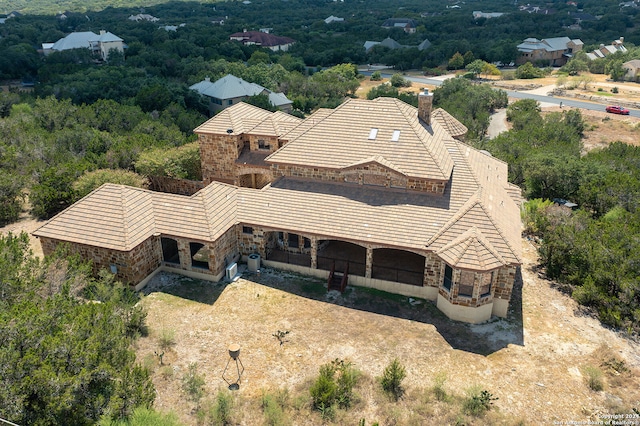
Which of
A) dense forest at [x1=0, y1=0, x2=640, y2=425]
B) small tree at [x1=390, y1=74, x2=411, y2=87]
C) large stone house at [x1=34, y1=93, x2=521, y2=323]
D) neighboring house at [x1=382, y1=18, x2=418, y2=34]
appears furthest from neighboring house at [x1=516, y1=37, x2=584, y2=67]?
large stone house at [x1=34, y1=93, x2=521, y2=323]

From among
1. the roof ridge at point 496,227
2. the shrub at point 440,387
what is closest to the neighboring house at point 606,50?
the roof ridge at point 496,227

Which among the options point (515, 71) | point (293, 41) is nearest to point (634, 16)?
point (515, 71)

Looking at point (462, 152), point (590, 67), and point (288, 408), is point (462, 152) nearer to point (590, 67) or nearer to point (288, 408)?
point (288, 408)

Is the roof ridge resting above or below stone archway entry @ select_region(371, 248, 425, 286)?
above

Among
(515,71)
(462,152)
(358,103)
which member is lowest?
(515,71)

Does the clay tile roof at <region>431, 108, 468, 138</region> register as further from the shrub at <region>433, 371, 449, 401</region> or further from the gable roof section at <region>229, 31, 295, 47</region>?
the gable roof section at <region>229, 31, 295, 47</region>

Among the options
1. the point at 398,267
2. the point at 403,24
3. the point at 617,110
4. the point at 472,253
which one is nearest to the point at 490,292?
the point at 472,253

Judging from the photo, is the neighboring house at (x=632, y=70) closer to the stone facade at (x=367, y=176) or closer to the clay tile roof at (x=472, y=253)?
the stone facade at (x=367, y=176)
